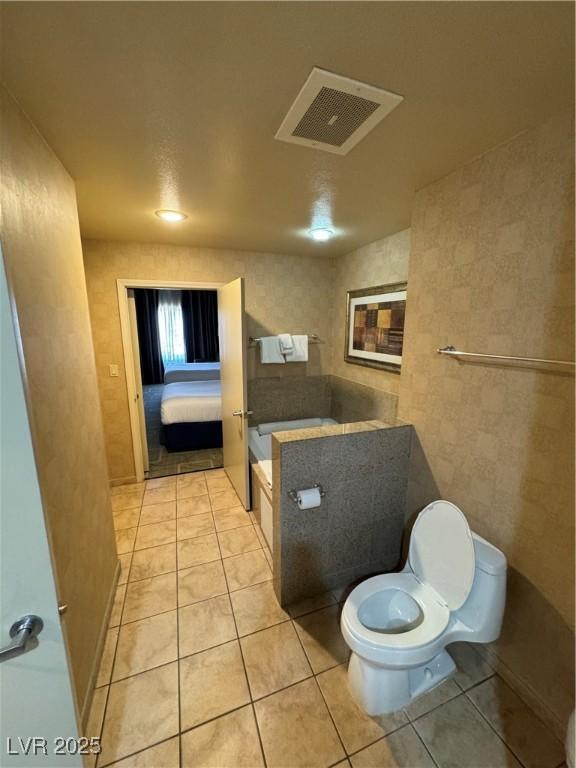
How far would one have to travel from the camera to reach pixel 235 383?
261 cm

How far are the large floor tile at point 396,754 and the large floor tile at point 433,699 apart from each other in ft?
0.26

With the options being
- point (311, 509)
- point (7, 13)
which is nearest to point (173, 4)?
point (7, 13)

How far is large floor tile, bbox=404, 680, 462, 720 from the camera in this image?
129 centimetres

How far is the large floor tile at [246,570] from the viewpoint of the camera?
193cm

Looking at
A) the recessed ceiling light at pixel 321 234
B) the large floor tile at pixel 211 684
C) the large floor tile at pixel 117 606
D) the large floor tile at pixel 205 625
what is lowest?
the large floor tile at pixel 211 684

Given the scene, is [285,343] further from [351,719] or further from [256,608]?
[351,719]

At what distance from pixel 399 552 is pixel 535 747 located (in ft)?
2.93

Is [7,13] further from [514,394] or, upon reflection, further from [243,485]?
[243,485]

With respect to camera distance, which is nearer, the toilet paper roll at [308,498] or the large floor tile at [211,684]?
the large floor tile at [211,684]

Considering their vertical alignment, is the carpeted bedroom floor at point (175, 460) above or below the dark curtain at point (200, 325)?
below

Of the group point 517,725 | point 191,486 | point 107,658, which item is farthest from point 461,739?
point 191,486

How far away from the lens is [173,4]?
2.35ft

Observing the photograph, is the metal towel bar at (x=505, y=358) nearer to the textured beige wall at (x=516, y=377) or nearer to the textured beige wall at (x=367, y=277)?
the textured beige wall at (x=516, y=377)

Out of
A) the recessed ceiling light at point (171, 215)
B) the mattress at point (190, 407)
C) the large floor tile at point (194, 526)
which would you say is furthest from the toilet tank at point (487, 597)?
the mattress at point (190, 407)
